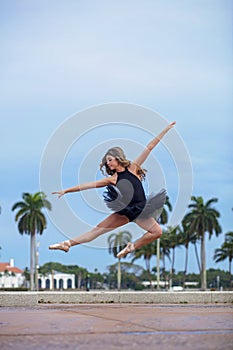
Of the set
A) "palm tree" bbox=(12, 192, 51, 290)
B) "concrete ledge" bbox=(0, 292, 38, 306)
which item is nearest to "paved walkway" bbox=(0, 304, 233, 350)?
"concrete ledge" bbox=(0, 292, 38, 306)

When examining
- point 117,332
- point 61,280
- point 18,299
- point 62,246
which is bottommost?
point 61,280

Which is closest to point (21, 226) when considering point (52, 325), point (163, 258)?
point (163, 258)

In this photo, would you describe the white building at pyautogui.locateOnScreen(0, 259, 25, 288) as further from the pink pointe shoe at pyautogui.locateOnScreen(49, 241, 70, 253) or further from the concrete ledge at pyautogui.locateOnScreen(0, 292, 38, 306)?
the pink pointe shoe at pyautogui.locateOnScreen(49, 241, 70, 253)

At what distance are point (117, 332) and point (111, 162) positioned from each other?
157 inches

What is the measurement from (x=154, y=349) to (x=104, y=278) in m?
148

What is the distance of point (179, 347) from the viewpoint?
5059 mm

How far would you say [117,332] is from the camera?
5957 millimetres

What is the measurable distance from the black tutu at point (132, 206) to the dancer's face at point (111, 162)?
29 centimetres

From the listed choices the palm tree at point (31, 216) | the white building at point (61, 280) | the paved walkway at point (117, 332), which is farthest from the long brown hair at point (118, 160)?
the white building at point (61, 280)

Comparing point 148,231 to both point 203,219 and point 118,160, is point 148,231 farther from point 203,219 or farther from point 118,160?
point 203,219

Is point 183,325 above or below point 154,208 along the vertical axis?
below

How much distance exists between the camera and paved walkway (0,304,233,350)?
517 cm

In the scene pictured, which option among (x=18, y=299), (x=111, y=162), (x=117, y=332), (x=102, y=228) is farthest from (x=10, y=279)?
(x=117, y=332)

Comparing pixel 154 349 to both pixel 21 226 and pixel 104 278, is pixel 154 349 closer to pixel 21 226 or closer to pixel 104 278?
pixel 21 226
